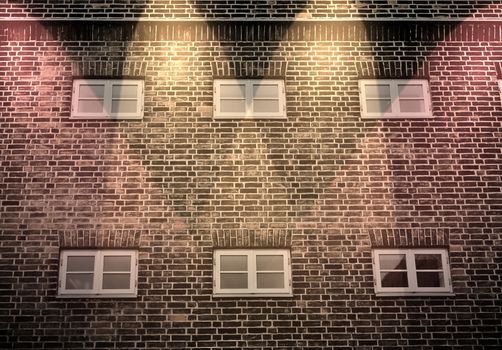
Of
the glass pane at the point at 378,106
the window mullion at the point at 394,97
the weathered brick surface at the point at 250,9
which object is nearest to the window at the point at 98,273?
the weathered brick surface at the point at 250,9

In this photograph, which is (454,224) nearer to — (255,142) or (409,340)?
(409,340)

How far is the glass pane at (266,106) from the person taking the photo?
32.1 feet

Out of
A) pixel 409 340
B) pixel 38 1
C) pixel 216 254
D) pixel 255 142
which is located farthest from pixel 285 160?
pixel 38 1

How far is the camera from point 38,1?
396 inches

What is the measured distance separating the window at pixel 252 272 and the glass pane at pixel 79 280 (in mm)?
1830

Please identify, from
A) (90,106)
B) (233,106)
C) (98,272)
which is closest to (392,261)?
(233,106)

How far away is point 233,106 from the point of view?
9.80 metres

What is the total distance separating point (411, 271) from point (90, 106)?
556 cm

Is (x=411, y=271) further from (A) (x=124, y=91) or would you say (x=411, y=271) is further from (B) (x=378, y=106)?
(A) (x=124, y=91)

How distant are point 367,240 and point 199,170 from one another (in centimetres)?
275

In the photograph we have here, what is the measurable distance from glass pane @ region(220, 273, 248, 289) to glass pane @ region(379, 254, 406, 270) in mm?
2039

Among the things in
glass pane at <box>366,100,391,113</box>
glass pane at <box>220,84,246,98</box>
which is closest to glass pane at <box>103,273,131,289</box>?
glass pane at <box>220,84,246,98</box>

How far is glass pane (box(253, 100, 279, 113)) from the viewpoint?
980cm

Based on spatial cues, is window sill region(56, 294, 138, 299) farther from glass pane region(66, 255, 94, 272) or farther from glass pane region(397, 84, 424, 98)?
glass pane region(397, 84, 424, 98)
